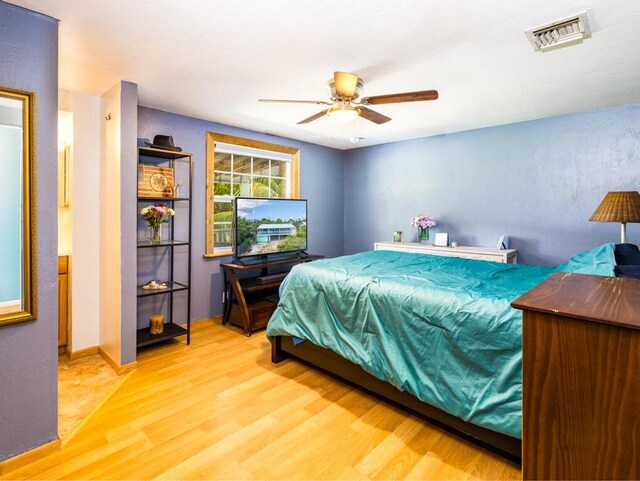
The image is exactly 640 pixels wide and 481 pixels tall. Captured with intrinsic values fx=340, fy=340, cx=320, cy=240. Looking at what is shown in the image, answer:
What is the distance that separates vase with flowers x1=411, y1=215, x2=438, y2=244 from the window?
1.78 m

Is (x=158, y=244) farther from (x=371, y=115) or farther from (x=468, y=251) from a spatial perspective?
(x=468, y=251)

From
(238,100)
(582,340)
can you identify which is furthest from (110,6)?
(582,340)

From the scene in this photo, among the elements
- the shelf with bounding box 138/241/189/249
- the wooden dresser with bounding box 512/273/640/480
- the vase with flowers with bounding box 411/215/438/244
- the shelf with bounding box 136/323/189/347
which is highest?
the vase with flowers with bounding box 411/215/438/244

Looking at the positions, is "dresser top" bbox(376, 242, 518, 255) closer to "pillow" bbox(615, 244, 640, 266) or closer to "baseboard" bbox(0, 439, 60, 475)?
"pillow" bbox(615, 244, 640, 266)

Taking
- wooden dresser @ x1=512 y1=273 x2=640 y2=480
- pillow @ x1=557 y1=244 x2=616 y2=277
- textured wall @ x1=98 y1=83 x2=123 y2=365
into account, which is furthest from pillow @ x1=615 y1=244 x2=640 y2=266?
textured wall @ x1=98 y1=83 x2=123 y2=365

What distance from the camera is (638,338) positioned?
72 centimetres

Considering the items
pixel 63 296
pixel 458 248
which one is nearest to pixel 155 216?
pixel 63 296

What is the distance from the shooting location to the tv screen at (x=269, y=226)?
3.92 m

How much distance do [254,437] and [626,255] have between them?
8.85ft

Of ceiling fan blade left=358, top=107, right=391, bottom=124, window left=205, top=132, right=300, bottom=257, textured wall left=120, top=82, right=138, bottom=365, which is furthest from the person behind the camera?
window left=205, top=132, right=300, bottom=257

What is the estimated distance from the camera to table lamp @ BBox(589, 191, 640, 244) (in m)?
2.81

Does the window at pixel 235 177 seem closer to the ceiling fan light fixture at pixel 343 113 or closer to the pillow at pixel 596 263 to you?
the ceiling fan light fixture at pixel 343 113

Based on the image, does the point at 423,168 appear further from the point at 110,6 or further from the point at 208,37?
the point at 110,6

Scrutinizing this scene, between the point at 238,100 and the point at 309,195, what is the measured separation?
2160 millimetres
